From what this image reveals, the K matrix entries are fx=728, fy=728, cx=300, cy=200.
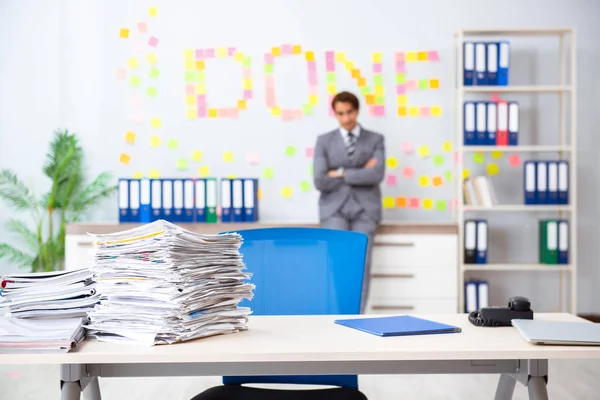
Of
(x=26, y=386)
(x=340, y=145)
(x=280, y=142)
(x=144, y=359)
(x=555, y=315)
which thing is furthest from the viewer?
(x=280, y=142)

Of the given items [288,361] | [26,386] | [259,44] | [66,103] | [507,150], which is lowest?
[26,386]

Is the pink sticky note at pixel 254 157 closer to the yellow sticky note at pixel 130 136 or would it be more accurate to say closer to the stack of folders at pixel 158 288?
the yellow sticky note at pixel 130 136

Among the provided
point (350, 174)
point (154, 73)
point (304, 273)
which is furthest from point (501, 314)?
point (154, 73)

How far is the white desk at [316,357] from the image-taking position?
3.95 ft

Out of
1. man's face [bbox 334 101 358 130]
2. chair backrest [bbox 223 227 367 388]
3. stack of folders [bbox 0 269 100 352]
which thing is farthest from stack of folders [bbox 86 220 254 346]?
man's face [bbox 334 101 358 130]

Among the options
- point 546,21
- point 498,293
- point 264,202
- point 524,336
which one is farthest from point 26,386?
point 546,21

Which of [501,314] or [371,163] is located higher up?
[371,163]

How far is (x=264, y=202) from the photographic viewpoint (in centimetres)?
495

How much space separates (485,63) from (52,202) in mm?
2944

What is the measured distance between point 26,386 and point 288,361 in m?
2.51

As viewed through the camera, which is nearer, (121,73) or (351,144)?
(351,144)

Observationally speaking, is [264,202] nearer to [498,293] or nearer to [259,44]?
[259,44]

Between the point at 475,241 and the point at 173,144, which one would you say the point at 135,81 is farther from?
the point at 475,241

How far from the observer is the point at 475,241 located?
461 centimetres
